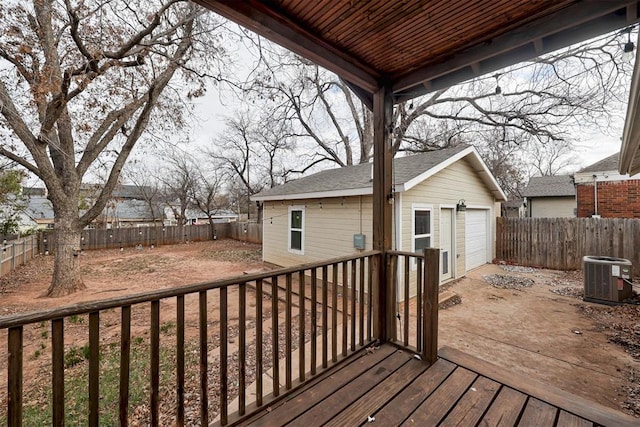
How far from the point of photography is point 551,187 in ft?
52.0

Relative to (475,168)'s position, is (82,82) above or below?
above

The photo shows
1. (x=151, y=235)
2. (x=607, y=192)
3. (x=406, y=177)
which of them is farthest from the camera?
(x=151, y=235)

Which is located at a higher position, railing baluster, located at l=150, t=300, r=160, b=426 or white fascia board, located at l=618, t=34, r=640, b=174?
white fascia board, located at l=618, t=34, r=640, b=174

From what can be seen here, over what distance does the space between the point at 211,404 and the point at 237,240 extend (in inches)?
588

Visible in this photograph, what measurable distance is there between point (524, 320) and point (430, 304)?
3.21 metres

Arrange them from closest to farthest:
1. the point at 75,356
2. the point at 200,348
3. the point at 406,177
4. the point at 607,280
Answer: the point at 200,348 < the point at 75,356 < the point at 607,280 < the point at 406,177

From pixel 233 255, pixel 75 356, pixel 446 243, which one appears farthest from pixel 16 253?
pixel 446 243

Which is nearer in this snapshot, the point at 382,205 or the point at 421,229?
the point at 382,205

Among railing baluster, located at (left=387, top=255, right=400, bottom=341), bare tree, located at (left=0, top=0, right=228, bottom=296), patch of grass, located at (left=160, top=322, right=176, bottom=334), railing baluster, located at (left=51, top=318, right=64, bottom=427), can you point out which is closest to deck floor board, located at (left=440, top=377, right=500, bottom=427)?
railing baluster, located at (left=387, top=255, right=400, bottom=341)

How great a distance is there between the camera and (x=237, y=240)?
16.8 meters

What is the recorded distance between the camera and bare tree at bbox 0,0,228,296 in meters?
5.10

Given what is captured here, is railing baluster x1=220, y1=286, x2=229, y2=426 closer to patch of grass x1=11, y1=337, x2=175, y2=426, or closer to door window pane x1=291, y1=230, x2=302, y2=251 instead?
patch of grass x1=11, y1=337, x2=175, y2=426

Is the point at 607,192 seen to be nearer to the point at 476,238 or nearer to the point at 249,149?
the point at 476,238

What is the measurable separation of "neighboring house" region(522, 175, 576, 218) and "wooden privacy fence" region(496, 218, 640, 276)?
364 inches
